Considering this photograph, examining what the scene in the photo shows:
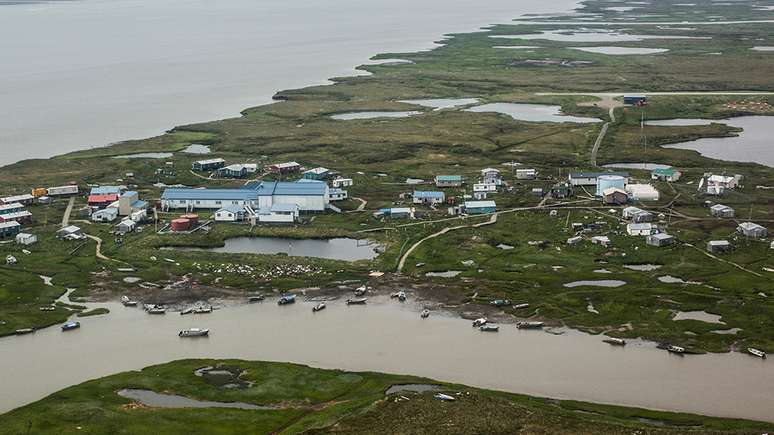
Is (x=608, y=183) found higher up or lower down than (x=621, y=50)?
lower down

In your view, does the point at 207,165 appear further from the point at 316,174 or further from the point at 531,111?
the point at 531,111

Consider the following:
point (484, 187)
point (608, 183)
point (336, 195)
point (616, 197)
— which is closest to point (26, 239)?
point (336, 195)

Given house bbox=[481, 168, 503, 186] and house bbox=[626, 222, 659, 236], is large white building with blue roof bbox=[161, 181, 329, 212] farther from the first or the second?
house bbox=[626, 222, 659, 236]

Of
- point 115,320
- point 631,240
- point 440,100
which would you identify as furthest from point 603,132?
point 115,320

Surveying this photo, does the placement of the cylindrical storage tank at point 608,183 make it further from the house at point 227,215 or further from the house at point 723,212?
the house at point 227,215

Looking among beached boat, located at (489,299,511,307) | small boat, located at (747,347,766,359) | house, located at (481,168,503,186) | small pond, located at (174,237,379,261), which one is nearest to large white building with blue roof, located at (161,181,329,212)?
small pond, located at (174,237,379,261)
